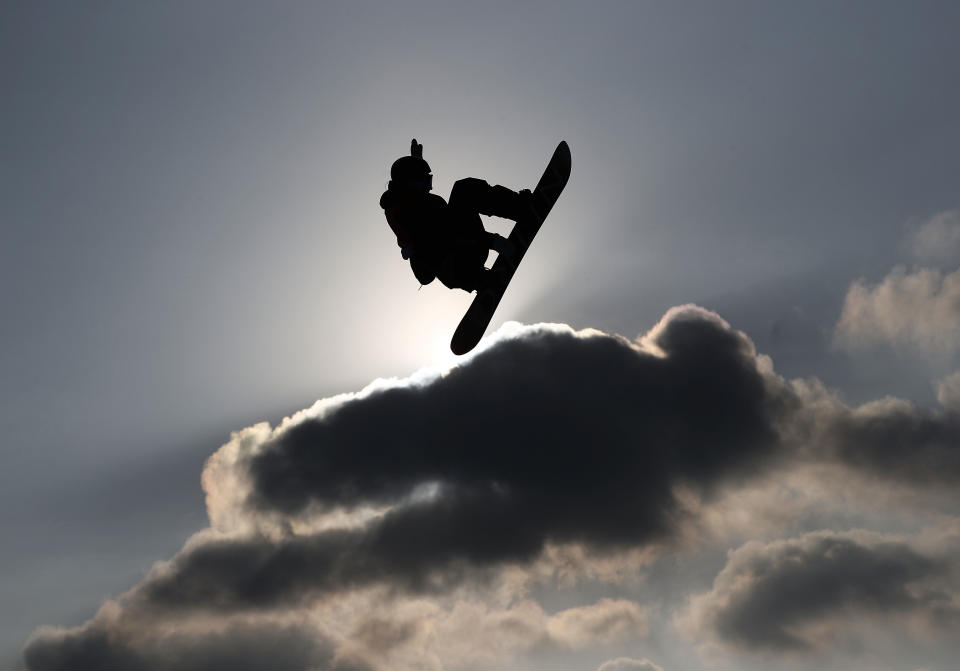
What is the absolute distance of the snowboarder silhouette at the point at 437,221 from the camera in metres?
16.4

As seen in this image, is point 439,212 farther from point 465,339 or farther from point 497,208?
point 465,339

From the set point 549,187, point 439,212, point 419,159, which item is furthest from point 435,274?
point 549,187

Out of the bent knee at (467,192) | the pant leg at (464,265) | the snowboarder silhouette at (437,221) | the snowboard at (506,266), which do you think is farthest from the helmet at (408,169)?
the snowboard at (506,266)

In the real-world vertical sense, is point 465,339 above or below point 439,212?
below

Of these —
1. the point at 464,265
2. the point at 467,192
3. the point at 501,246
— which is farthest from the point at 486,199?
the point at 464,265

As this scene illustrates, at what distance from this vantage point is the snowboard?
56.0 feet

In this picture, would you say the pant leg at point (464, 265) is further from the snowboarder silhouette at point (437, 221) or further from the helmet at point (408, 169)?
the helmet at point (408, 169)

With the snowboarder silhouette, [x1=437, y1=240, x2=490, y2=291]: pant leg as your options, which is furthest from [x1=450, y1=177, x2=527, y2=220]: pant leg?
[x1=437, y1=240, x2=490, y2=291]: pant leg

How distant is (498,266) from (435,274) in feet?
4.62

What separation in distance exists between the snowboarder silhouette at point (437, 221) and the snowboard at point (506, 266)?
21.3 inches

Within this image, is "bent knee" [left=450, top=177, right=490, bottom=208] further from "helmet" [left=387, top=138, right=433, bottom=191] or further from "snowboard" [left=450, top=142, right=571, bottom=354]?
"snowboard" [left=450, top=142, right=571, bottom=354]

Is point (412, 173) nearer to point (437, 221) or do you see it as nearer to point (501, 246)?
point (437, 221)

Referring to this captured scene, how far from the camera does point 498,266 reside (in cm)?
1736

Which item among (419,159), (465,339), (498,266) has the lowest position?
(465,339)
